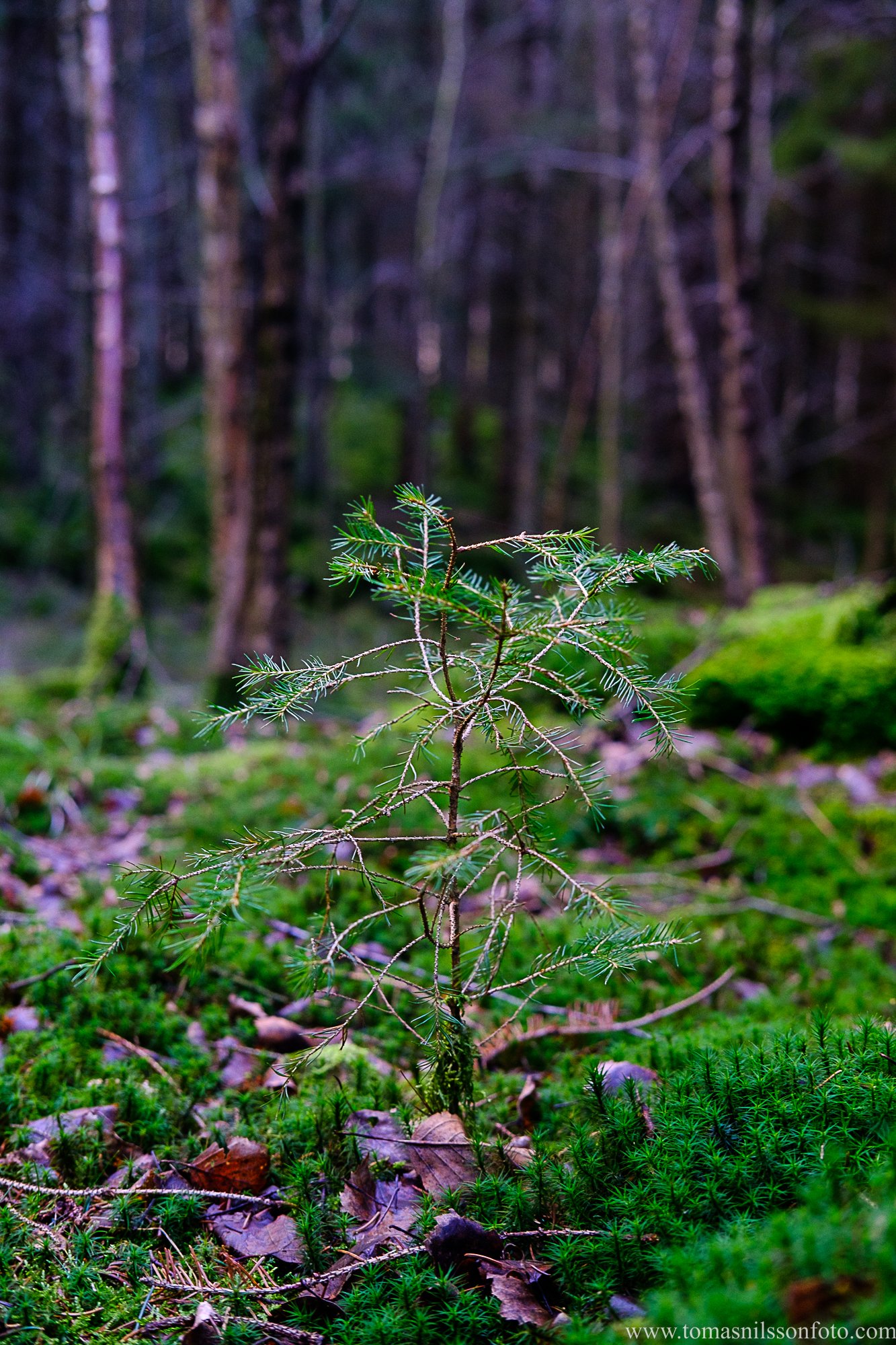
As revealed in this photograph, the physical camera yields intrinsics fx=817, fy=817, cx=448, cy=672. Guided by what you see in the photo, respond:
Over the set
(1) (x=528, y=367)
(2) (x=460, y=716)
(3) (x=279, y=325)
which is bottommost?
(2) (x=460, y=716)

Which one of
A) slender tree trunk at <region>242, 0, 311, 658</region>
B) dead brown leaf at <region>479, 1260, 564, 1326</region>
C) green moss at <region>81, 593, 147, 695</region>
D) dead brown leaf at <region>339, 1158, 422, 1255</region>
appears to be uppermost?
slender tree trunk at <region>242, 0, 311, 658</region>

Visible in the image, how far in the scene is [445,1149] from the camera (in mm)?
1747

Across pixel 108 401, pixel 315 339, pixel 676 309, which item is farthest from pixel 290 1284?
pixel 315 339

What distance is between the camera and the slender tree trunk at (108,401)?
7723 mm

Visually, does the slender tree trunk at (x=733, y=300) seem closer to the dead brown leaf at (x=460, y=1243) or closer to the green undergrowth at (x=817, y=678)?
the green undergrowth at (x=817, y=678)

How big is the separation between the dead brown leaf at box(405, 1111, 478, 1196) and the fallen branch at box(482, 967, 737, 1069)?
0.52 meters

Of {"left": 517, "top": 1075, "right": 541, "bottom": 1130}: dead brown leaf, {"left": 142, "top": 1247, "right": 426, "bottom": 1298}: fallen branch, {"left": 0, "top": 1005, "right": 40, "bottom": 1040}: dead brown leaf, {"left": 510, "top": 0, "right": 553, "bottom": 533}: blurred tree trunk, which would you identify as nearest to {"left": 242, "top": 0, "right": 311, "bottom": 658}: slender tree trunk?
{"left": 0, "top": 1005, "right": 40, "bottom": 1040}: dead brown leaf

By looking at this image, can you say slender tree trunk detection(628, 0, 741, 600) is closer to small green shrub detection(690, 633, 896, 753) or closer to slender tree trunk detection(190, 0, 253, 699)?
small green shrub detection(690, 633, 896, 753)

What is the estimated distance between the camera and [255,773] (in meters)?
4.74

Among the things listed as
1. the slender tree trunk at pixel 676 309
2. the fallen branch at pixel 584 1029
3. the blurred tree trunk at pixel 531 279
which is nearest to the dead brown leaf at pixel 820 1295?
the fallen branch at pixel 584 1029

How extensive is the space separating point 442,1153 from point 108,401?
8.36 m

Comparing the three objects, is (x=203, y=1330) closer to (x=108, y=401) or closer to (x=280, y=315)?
(x=280, y=315)

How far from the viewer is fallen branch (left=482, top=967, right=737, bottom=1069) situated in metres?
2.42

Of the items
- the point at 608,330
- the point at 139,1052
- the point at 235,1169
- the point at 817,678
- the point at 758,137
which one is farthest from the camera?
the point at 608,330
